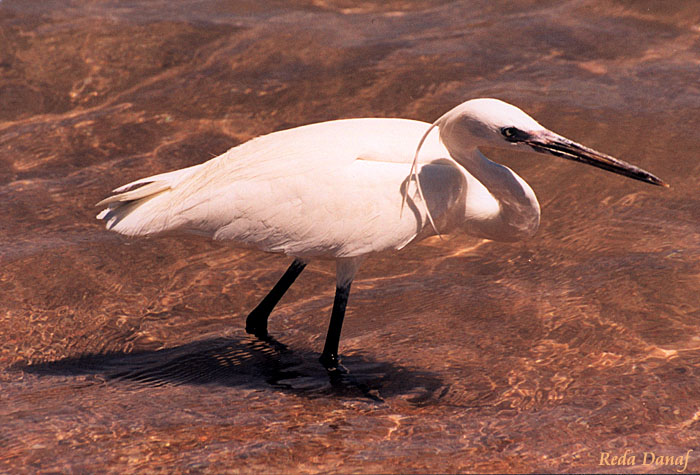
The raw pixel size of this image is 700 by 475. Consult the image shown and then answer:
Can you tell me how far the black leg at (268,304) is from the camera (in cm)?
452

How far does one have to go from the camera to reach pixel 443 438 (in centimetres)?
353

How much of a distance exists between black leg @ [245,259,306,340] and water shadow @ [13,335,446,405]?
2.2 inches

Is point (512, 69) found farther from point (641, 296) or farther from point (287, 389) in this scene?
point (287, 389)

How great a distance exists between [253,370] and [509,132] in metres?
1.77

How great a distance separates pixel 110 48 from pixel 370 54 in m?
2.24

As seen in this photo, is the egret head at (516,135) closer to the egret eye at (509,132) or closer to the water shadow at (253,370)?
the egret eye at (509,132)

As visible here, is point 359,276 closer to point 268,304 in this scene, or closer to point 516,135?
point 268,304

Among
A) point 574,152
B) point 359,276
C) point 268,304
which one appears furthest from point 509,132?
point 359,276

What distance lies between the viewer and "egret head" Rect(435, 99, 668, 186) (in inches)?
145

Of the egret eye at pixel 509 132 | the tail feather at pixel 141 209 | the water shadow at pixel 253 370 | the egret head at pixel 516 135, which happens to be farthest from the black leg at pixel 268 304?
the egret eye at pixel 509 132

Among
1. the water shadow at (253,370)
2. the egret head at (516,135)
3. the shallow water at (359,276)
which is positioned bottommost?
the water shadow at (253,370)

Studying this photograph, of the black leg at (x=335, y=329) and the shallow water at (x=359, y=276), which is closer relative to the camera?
the shallow water at (x=359, y=276)

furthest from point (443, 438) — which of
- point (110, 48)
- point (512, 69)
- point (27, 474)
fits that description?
point (110, 48)

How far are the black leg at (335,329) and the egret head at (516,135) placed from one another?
948 millimetres
